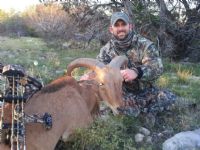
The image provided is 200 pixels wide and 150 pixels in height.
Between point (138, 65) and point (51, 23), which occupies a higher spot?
point (51, 23)

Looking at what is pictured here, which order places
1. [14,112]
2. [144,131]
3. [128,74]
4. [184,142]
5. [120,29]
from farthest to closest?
[120,29], [144,131], [128,74], [184,142], [14,112]

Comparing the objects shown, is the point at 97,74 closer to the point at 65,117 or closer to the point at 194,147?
the point at 65,117

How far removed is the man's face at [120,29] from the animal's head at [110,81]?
0.73m

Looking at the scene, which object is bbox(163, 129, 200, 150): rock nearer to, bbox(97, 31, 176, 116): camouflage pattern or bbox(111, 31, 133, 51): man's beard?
bbox(97, 31, 176, 116): camouflage pattern

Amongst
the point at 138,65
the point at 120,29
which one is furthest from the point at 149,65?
the point at 120,29

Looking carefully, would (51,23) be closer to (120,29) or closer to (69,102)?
(120,29)

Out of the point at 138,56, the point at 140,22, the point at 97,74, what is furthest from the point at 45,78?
the point at 140,22

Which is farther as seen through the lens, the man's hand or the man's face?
the man's face

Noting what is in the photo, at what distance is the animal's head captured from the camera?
19.7 ft

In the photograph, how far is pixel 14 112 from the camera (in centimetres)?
477

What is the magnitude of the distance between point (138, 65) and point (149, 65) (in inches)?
9.6

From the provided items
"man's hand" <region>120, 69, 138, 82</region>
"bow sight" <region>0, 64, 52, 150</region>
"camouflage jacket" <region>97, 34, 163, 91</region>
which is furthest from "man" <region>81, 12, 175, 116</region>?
"bow sight" <region>0, 64, 52, 150</region>

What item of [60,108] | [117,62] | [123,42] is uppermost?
[123,42]

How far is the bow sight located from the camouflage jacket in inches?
82.6
